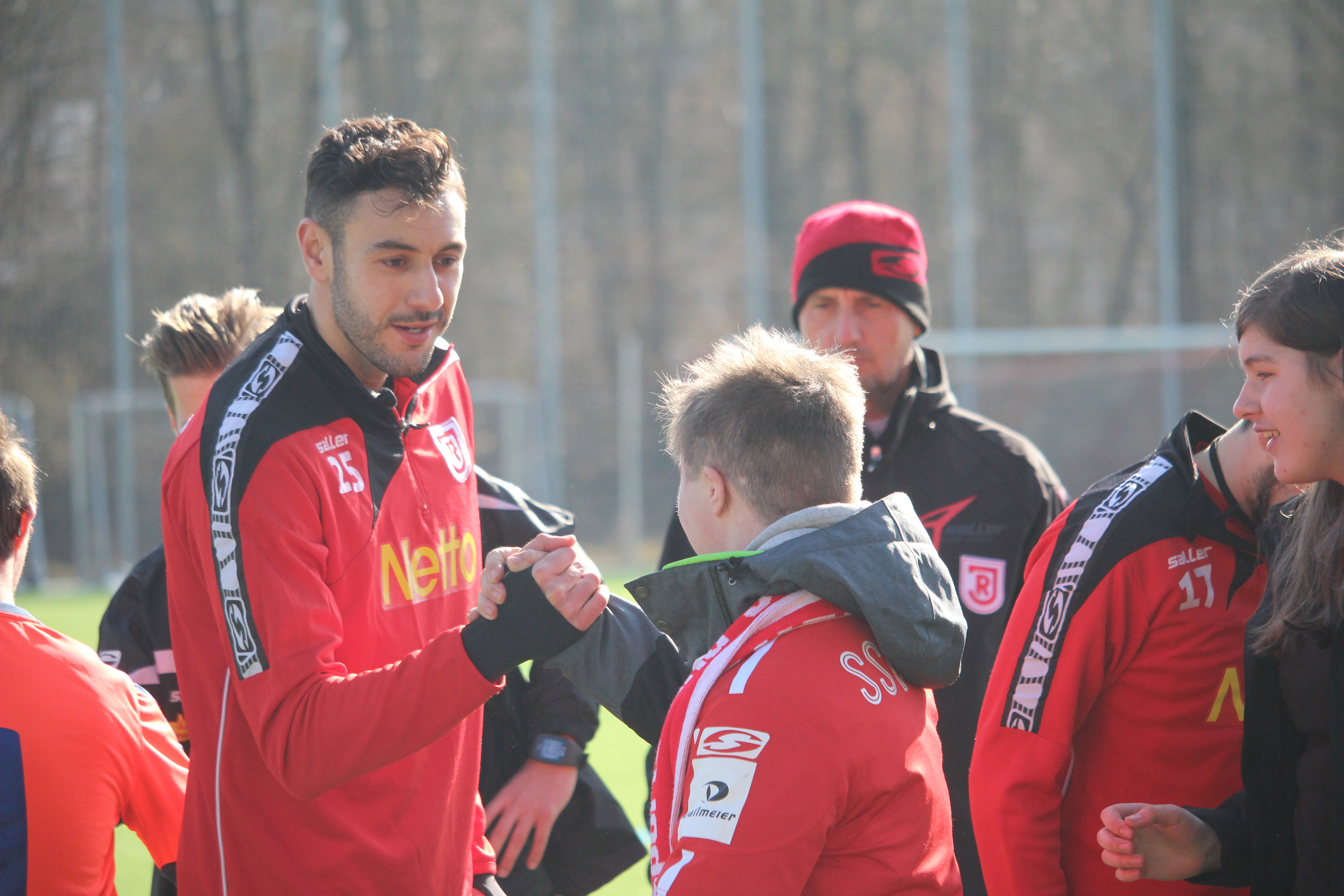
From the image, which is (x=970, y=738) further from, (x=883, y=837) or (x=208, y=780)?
(x=208, y=780)

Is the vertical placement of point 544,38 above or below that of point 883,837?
above

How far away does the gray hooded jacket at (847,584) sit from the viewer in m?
1.58

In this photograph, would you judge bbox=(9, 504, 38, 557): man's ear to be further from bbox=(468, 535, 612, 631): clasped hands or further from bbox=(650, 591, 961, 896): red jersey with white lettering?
bbox=(650, 591, 961, 896): red jersey with white lettering

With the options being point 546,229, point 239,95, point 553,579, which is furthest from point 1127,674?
point 239,95

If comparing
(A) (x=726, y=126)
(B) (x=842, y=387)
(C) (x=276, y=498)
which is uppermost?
(A) (x=726, y=126)

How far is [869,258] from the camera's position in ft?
10.1

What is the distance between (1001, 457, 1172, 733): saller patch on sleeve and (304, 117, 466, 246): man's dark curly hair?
1.40 meters

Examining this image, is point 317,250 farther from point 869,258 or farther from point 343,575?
point 869,258

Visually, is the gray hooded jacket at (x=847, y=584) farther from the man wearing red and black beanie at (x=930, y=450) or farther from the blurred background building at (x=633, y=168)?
the blurred background building at (x=633, y=168)

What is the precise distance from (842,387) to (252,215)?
13.8 meters

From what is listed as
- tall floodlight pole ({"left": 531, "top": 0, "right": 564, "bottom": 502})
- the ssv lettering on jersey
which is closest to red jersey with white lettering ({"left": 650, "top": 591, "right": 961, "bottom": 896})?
the ssv lettering on jersey

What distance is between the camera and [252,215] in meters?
14.0

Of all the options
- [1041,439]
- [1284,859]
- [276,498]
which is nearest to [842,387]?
[276,498]

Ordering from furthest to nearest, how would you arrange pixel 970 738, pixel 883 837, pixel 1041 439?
pixel 1041 439, pixel 970 738, pixel 883 837
